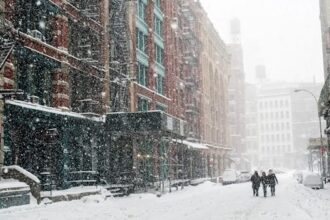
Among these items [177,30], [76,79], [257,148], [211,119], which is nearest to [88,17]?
[76,79]

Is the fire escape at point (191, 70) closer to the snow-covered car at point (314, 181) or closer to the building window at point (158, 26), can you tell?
the building window at point (158, 26)

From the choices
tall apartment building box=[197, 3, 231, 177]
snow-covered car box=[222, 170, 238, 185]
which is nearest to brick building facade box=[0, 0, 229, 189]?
tall apartment building box=[197, 3, 231, 177]

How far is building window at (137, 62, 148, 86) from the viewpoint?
43.7 m

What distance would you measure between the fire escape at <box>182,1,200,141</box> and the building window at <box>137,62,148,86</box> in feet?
50.9

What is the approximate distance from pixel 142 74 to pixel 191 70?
65.0ft

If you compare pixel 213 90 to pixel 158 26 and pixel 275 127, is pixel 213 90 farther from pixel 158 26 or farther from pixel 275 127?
pixel 275 127

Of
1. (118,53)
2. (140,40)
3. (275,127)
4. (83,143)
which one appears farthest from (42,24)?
(275,127)

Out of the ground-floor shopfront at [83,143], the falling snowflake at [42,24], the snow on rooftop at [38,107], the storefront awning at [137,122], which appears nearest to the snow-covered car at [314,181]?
the ground-floor shopfront at [83,143]

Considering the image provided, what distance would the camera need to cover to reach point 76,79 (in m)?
31.6

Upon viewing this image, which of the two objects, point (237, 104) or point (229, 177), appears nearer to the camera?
point (229, 177)

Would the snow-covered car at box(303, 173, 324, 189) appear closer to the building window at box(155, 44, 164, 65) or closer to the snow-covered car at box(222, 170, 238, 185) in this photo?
the snow-covered car at box(222, 170, 238, 185)

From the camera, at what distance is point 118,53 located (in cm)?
3800

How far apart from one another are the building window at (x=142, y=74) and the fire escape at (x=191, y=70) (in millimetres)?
15505

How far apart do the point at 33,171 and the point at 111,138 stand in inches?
415
